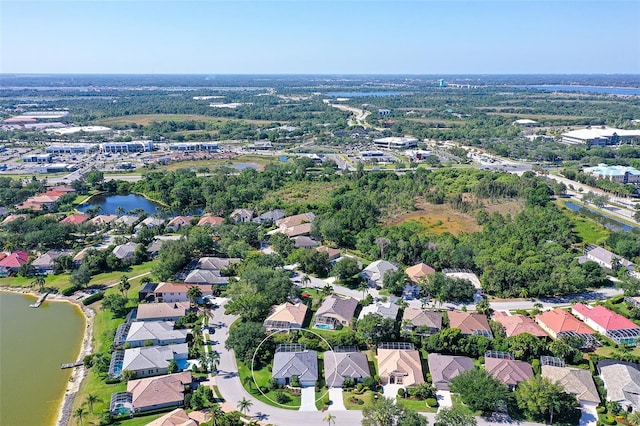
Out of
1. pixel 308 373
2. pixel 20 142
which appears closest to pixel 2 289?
pixel 308 373

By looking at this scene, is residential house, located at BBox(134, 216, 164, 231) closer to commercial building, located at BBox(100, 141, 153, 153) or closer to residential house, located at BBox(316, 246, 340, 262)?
residential house, located at BBox(316, 246, 340, 262)

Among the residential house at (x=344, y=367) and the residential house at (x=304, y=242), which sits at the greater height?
the residential house at (x=304, y=242)

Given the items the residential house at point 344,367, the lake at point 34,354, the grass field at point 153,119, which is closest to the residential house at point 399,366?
the residential house at point 344,367

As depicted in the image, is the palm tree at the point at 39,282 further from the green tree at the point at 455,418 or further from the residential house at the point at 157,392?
the green tree at the point at 455,418

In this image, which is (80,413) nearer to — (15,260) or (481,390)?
(481,390)

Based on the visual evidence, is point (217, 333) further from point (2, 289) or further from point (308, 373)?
point (2, 289)

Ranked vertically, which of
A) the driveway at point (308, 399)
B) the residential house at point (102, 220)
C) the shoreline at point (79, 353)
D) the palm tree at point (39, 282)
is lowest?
→ the shoreline at point (79, 353)
